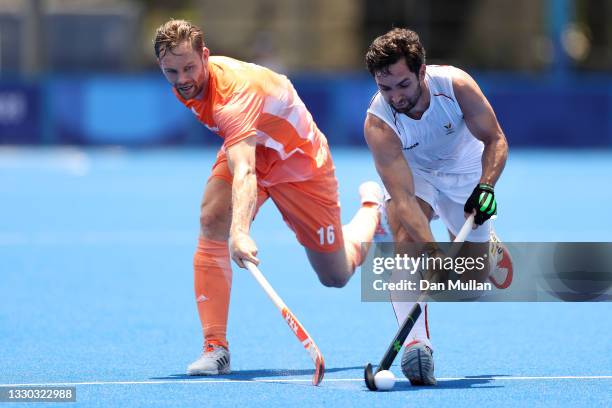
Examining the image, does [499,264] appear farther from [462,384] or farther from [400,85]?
[400,85]

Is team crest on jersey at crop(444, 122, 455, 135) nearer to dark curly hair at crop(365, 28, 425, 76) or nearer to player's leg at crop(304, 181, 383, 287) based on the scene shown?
dark curly hair at crop(365, 28, 425, 76)

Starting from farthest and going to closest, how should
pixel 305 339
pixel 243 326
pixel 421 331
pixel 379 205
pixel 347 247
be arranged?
pixel 243 326, pixel 379 205, pixel 347 247, pixel 421 331, pixel 305 339

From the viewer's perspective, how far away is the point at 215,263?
6.59m

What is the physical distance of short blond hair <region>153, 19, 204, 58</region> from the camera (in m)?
6.10

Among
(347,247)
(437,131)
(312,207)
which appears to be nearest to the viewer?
(437,131)

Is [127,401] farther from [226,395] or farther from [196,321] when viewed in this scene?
[196,321]

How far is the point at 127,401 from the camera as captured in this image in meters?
5.69

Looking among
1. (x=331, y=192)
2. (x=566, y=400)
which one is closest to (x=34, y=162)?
(x=331, y=192)

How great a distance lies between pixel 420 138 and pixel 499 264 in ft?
3.83

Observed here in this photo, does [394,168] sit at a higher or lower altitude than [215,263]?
higher

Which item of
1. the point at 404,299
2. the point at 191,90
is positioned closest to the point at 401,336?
the point at 404,299

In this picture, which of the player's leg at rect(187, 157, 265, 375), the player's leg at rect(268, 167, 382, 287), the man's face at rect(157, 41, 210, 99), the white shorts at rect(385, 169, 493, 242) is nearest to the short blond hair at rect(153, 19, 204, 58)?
the man's face at rect(157, 41, 210, 99)

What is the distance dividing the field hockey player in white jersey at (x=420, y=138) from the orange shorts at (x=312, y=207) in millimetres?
322

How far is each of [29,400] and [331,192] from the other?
2.08 metres
